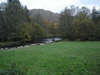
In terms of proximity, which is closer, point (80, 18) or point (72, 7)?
Answer: point (80, 18)

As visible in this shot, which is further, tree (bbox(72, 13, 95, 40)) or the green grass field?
tree (bbox(72, 13, 95, 40))

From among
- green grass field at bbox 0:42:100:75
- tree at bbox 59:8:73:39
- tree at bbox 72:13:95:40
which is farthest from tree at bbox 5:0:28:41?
green grass field at bbox 0:42:100:75

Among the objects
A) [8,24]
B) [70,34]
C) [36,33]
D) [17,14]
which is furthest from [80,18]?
[8,24]

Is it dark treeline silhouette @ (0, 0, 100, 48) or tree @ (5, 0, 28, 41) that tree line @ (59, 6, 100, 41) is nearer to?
dark treeline silhouette @ (0, 0, 100, 48)

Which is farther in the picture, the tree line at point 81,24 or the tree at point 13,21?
the tree at point 13,21

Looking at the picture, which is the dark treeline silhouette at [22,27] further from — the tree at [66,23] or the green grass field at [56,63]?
the green grass field at [56,63]

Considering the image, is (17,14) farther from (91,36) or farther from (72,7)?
(91,36)

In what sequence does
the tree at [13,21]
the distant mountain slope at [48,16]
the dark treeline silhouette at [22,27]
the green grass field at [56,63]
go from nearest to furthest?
the green grass field at [56,63], the dark treeline silhouette at [22,27], the tree at [13,21], the distant mountain slope at [48,16]

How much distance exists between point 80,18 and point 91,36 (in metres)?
6.01

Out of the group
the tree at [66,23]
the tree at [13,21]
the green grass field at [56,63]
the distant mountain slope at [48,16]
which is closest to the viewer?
the green grass field at [56,63]

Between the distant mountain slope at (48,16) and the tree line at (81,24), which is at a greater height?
the distant mountain slope at (48,16)

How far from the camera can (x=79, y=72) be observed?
4184mm

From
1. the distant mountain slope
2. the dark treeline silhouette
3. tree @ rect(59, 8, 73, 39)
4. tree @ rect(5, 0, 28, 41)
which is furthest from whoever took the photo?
the distant mountain slope

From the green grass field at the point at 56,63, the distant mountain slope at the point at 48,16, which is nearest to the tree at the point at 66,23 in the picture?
the distant mountain slope at the point at 48,16
